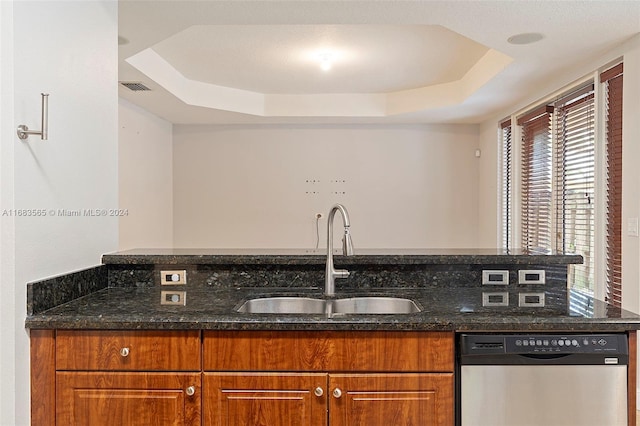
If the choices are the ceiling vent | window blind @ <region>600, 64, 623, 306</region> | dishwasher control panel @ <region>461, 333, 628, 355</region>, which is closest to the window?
window blind @ <region>600, 64, 623, 306</region>

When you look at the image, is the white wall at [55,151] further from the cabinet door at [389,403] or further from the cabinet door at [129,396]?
the cabinet door at [389,403]

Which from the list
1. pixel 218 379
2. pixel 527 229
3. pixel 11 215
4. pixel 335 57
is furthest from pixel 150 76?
pixel 527 229

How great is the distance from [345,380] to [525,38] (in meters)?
2.54

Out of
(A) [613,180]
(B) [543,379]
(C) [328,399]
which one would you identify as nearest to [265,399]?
(C) [328,399]

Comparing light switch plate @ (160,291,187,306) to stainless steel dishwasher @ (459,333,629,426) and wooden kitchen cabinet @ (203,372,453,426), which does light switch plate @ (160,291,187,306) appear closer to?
wooden kitchen cabinet @ (203,372,453,426)

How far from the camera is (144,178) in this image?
17.5 feet

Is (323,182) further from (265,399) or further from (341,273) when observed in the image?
(265,399)

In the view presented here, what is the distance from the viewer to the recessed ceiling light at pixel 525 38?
Result: 300 cm

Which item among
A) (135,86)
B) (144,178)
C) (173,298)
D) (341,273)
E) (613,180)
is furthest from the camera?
(144,178)

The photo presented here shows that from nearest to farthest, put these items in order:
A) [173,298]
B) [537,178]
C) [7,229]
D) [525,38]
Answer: [7,229] → [173,298] → [525,38] → [537,178]

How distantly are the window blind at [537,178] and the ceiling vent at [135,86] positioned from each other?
3.62 metres

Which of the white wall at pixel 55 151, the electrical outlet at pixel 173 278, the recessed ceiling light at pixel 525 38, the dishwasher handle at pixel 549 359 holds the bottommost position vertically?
the dishwasher handle at pixel 549 359

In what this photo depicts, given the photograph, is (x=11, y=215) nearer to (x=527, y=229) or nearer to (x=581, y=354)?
(x=581, y=354)

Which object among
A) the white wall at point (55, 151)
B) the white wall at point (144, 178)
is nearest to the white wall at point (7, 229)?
the white wall at point (55, 151)
